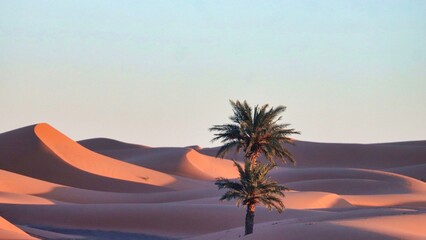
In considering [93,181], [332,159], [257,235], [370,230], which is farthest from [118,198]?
[332,159]

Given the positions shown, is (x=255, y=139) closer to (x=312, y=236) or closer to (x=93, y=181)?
(x=312, y=236)

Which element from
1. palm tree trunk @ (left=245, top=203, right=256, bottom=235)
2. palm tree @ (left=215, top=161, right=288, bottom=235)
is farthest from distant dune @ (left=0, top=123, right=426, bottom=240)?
palm tree @ (left=215, top=161, right=288, bottom=235)

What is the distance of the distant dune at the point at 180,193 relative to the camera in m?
33.8

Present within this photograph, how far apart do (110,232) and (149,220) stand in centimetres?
219

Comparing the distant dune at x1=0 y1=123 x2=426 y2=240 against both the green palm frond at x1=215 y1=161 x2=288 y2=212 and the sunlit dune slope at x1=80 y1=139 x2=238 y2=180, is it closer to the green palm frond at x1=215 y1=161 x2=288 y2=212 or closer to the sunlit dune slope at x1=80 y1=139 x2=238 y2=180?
the sunlit dune slope at x1=80 y1=139 x2=238 y2=180

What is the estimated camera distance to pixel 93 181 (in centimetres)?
6994

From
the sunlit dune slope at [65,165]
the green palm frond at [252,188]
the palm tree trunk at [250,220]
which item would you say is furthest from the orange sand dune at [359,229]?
the sunlit dune slope at [65,165]

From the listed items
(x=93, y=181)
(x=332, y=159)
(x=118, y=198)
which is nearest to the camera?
(x=118, y=198)

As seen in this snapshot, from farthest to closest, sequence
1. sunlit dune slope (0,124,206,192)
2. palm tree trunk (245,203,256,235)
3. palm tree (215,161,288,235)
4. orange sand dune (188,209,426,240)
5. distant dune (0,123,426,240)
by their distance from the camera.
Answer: sunlit dune slope (0,124,206,192) < palm tree (215,161,288,235) < palm tree trunk (245,203,256,235) < distant dune (0,123,426,240) < orange sand dune (188,209,426,240)

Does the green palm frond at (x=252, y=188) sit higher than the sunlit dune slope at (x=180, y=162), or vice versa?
the sunlit dune slope at (x=180, y=162)

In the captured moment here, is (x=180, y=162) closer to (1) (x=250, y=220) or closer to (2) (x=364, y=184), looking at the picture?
(2) (x=364, y=184)

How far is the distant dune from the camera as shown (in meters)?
33.8

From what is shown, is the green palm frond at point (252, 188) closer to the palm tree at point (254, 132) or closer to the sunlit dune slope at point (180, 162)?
the palm tree at point (254, 132)

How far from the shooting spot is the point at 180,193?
2359 inches
